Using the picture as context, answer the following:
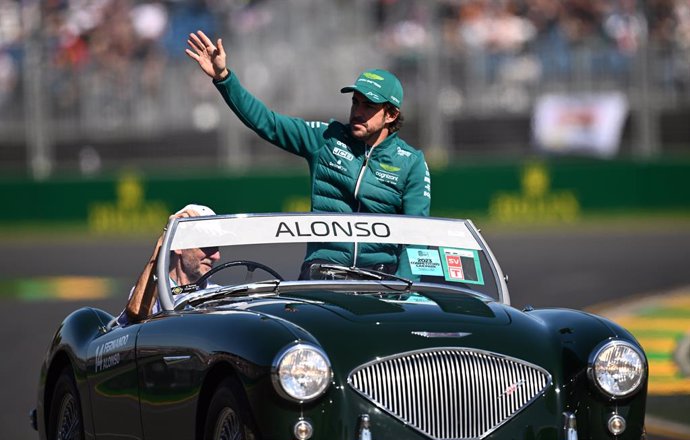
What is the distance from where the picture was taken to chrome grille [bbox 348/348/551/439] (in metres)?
4.97

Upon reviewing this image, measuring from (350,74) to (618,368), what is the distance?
19105 mm

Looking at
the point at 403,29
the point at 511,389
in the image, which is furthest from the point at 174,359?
the point at 403,29

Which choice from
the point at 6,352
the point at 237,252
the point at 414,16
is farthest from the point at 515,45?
A: the point at 237,252

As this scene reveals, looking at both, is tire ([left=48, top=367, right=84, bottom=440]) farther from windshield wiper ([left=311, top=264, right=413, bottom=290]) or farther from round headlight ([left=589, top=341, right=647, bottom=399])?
round headlight ([left=589, top=341, right=647, bottom=399])

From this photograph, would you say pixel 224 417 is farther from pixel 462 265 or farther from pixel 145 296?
pixel 462 265

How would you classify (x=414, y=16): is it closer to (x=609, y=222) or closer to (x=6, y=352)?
(x=609, y=222)

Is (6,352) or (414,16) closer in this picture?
(6,352)

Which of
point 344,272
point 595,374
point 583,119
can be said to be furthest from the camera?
point 583,119

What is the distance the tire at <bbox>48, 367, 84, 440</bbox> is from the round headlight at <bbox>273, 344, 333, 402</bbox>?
187 cm

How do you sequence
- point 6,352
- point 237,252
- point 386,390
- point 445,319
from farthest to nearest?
point 6,352 < point 237,252 < point 445,319 < point 386,390

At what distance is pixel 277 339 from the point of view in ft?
16.4

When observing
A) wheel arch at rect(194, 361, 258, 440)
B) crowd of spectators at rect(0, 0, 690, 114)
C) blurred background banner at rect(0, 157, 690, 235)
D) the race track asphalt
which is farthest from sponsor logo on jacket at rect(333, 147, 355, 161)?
crowd of spectators at rect(0, 0, 690, 114)

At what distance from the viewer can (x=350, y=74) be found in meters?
24.2

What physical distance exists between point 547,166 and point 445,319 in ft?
64.3
